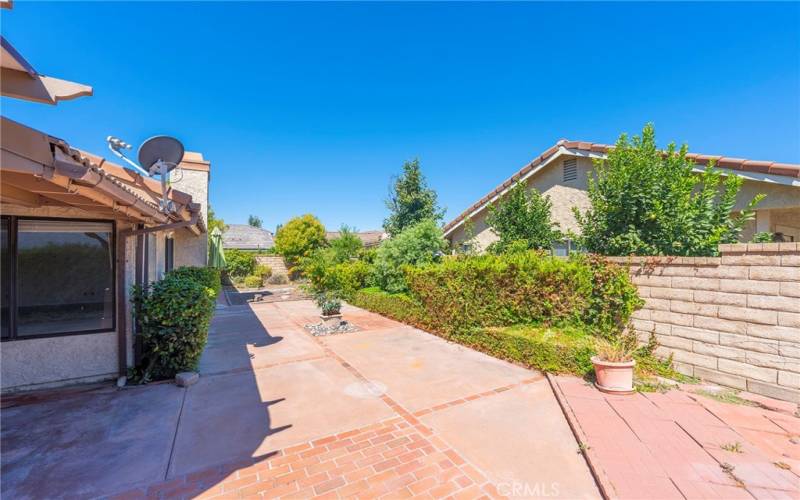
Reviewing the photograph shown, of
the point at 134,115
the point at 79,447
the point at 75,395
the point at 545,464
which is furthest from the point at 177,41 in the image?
the point at 545,464

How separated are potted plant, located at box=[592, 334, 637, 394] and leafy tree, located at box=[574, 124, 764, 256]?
306cm

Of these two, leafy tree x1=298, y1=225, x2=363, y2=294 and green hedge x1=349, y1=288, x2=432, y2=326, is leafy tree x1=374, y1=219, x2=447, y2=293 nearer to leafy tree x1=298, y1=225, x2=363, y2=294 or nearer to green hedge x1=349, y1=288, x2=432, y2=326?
green hedge x1=349, y1=288, x2=432, y2=326

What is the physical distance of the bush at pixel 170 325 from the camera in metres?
6.45

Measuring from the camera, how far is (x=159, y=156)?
6457 millimetres

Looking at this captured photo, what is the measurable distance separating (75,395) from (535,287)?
9.23 m

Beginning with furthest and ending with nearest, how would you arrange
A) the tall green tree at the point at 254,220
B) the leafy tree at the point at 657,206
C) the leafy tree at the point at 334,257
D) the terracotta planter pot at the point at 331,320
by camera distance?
the tall green tree at the point at 254,220 < the leafy tree at the point at 334,257 < the terracotta planter pot at the point at 331,320 < the leafy tree at the point at 657,206

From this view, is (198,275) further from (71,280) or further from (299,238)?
(299,238)

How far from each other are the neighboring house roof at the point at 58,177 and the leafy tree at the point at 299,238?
25757 millimetres

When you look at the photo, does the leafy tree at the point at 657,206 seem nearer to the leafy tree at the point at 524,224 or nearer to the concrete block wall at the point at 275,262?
the leafy tree at the point at 524,224

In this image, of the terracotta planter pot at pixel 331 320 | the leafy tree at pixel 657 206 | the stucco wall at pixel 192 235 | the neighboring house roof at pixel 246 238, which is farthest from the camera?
the neighboring house roof at pixel 246 238

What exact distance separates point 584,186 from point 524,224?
2838 millimetres

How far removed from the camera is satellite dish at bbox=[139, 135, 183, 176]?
634 centimetres

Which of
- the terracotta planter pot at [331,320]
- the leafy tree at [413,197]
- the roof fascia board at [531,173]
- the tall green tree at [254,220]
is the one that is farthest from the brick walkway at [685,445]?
the tall green tree at [254,220]

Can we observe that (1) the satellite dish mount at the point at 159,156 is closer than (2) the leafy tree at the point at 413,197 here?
Yes
